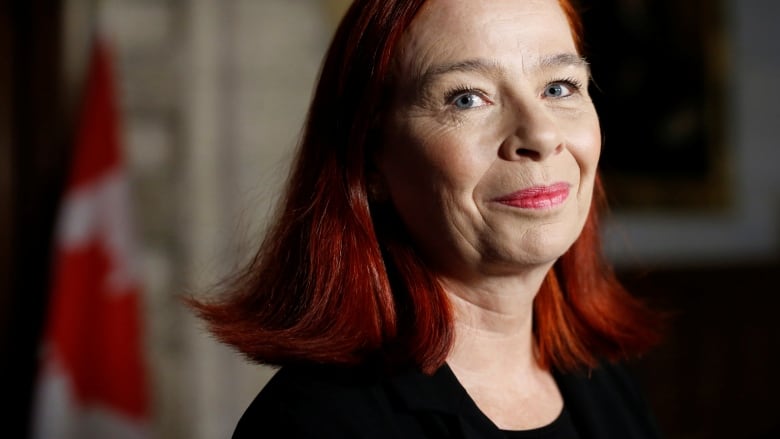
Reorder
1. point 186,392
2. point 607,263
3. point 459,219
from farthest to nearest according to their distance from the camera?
point 186,392, point 607,263, point 459,219

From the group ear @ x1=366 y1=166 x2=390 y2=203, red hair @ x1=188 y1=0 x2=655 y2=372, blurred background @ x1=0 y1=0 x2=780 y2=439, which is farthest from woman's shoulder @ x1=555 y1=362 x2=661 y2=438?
blurred background @ x1=0 y1=0 x2=780 y2=439

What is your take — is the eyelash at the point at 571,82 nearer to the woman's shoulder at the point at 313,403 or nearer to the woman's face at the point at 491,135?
the woman's face at the point at 491,135

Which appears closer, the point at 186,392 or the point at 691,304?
the point at 186,392

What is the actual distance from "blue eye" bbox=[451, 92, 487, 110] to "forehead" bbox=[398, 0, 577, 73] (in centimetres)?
5

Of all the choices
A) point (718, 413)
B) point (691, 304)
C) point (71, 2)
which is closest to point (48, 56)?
point (71, 2)

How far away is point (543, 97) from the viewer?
1080 millimetres

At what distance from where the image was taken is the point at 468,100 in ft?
3.43

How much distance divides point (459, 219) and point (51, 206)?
1962 millimetres

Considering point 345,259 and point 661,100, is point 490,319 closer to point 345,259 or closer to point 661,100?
point 345,259

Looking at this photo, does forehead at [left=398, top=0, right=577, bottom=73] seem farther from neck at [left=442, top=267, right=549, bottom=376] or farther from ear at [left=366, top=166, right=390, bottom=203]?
neck at [left=442, top=267, right=549, bottom=376]

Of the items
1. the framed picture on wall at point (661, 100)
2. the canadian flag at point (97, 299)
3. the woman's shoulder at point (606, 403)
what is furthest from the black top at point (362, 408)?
the framed picture on wall at point (661, 100)

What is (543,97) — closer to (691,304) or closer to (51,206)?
(51,206)

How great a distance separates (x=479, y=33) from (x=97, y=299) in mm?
1806

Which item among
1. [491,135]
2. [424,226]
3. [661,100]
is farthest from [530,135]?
[661,100]
